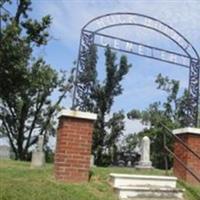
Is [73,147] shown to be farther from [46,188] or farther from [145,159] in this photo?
[145,159]

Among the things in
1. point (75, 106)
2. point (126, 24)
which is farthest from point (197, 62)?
point (75, 106)

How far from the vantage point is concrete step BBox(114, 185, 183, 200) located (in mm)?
8797

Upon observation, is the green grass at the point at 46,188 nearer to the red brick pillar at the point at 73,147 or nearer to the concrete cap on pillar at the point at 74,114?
the red brick pillar at the point at 73,147

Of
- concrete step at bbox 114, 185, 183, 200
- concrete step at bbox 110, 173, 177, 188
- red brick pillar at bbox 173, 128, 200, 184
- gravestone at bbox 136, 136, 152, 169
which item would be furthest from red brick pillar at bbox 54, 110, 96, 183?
gravestone at bbox 136, 136, 152, 169

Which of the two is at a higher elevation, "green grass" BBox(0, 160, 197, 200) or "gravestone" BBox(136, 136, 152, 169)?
"gravestone" BBox(136, 136, 152, 169)

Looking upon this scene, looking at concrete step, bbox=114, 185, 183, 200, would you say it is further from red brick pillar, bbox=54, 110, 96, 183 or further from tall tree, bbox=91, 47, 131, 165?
tall tree, bbox=91, 47, 131, 165

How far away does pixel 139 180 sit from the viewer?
9367 mm

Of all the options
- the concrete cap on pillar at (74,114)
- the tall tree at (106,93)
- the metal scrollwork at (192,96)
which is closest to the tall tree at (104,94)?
the tall tree at (106,93)

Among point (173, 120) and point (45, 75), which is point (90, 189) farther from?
point (173, 120)

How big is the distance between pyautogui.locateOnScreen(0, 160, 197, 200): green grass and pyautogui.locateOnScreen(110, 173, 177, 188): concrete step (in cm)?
20

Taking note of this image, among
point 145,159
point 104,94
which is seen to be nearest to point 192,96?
point 145,159

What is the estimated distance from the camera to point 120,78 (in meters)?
33.1

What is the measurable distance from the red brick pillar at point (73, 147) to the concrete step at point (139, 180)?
0.58m

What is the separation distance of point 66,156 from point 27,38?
14308mm
